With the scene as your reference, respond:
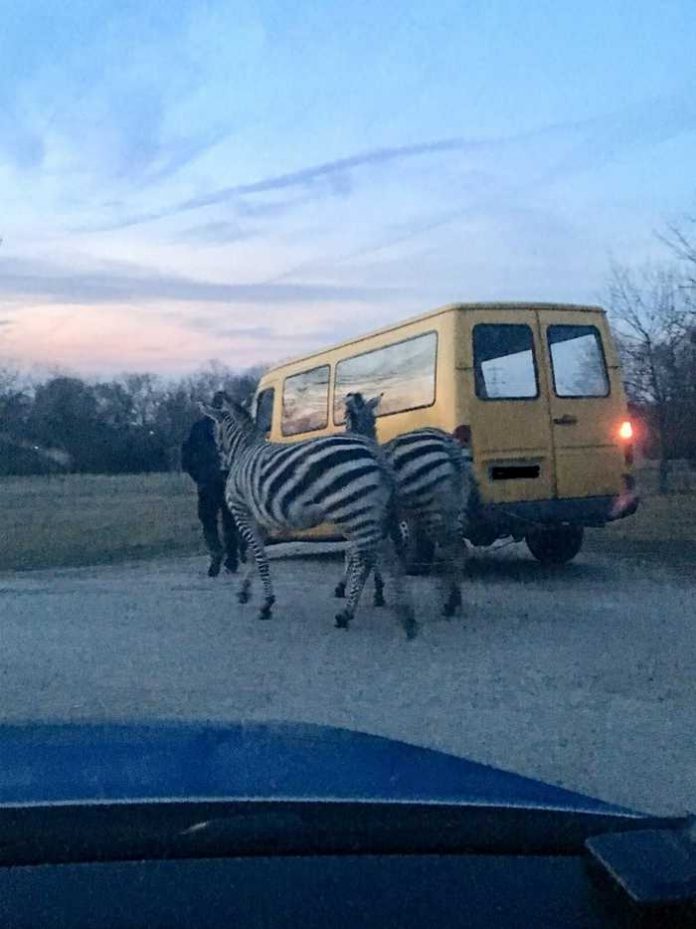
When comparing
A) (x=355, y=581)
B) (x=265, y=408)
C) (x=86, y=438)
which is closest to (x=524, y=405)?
(x=355, y=581)

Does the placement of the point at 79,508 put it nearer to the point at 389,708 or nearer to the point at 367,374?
the point at 367,374

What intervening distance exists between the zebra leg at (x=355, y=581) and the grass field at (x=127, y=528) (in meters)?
6.08

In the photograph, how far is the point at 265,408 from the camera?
1603 cm

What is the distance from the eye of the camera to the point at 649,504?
24.6m

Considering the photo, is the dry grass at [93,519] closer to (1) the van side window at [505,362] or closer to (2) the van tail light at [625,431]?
(1) the van side window at [505,362]

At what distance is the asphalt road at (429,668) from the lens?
19.4 feet

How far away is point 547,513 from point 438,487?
187 cm

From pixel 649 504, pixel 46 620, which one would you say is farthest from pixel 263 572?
pixel 649 504

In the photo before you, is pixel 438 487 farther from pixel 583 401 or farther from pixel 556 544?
pixel 556 544

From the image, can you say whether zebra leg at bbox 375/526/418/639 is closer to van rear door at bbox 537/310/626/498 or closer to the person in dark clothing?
van rear door at bbox 537/310/626/498

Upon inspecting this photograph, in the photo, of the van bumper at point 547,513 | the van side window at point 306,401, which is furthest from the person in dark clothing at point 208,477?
the van bumper at point 547,513

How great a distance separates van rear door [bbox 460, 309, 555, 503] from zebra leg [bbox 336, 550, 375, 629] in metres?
2.23

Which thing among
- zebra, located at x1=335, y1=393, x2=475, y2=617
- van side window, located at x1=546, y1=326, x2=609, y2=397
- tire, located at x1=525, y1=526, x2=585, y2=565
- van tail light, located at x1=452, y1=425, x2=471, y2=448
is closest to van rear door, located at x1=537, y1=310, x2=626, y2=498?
van side window, located at x1=546, y1=326, x2=609, y2=397

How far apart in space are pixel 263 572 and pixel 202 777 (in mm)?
8176
